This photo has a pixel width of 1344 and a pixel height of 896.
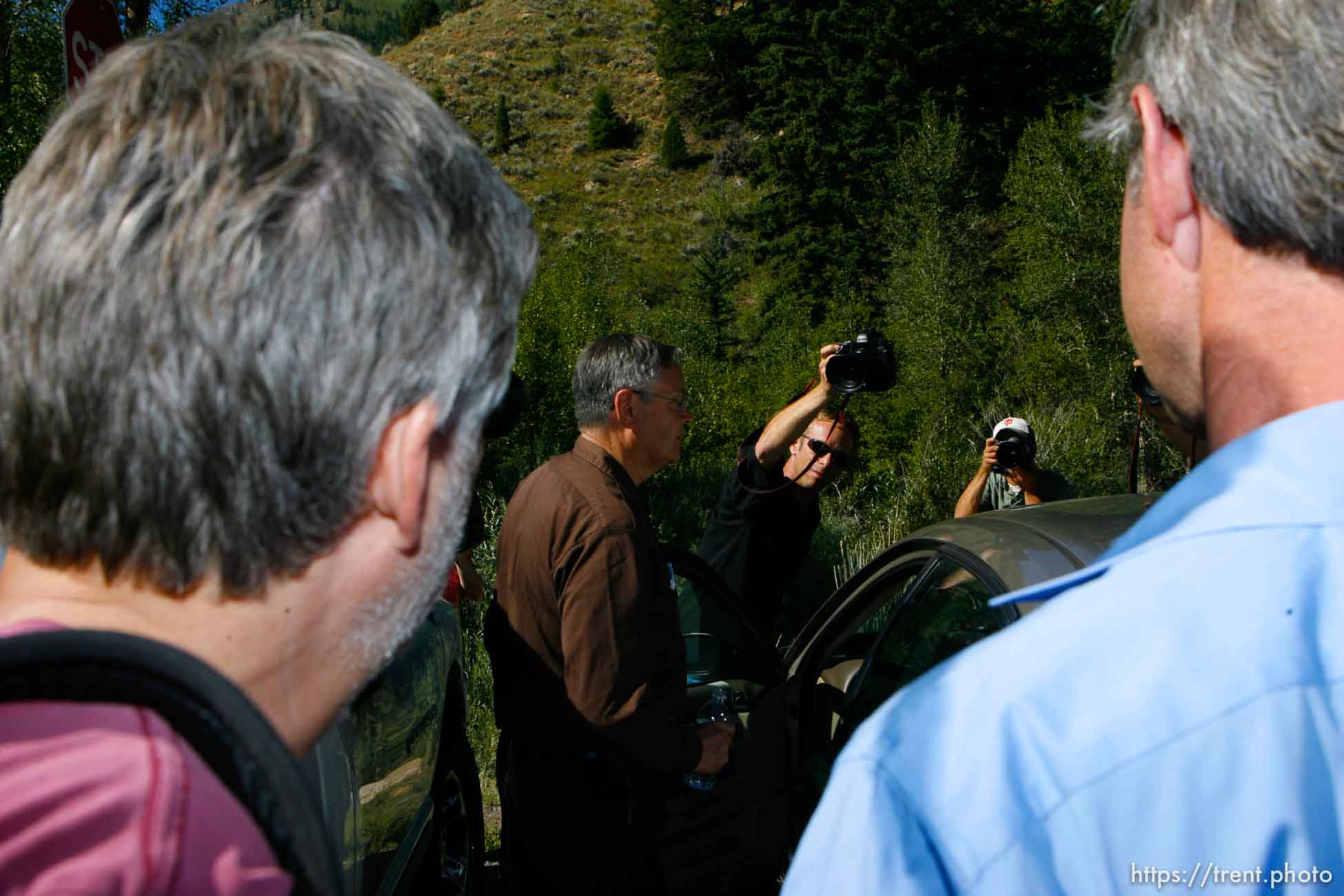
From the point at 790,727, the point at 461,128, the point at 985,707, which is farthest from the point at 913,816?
the point at 790,727

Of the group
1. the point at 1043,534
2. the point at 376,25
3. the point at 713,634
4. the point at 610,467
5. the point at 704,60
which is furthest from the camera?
the point at 376,25

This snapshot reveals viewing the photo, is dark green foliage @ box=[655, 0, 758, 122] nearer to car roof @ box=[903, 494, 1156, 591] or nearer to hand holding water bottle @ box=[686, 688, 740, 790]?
hand holding water bottle @ box=[686, 688, 740, 790]

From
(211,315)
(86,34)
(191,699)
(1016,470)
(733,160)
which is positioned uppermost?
(86,34)

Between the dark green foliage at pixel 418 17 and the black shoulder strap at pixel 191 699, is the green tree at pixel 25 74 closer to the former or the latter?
the black shoulder strap at pixel 191 699

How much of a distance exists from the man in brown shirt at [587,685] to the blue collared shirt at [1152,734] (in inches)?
74.6

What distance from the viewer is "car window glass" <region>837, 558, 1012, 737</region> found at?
2320 mm

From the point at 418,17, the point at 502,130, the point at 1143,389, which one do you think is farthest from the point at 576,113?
the point at 1143,389

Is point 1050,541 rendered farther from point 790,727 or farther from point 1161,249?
point 1161,249

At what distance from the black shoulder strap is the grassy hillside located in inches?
1949

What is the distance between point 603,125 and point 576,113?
5456 millimetres

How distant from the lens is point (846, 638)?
3.22 m

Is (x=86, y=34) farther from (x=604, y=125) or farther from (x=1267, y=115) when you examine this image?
(x=604, y=125)

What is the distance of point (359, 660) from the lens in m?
0.99

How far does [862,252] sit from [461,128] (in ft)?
140
